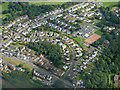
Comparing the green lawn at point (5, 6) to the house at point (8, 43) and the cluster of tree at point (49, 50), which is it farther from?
the cluster of tree at point (49, 50)

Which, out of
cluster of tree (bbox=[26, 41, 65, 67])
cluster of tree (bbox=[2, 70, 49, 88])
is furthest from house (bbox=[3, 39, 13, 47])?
cluster of tree (bbox=[2, 70, 49, 88])

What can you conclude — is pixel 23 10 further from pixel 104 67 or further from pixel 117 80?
pixel 117 80

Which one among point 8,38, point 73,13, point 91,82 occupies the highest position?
point 73,13

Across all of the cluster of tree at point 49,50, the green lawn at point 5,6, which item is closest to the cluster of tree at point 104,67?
the cluster of tree at point 49,50

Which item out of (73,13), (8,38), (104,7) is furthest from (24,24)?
(104,7)

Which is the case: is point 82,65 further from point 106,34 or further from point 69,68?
point 106,34

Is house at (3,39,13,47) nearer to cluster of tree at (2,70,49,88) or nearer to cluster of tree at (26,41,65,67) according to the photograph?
cluster of tree at (26,41,65,67)
